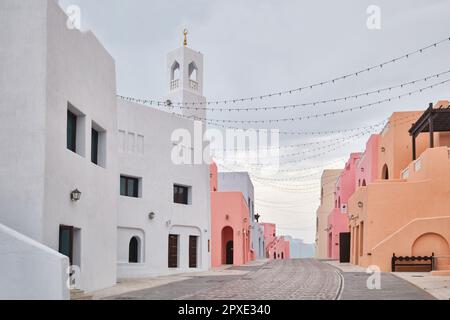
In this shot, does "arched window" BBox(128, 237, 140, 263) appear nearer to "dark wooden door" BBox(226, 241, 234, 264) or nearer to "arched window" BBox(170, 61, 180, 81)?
"arched window" BBox(170, 61, 180, 81)

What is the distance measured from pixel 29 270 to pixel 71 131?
5.23 metres

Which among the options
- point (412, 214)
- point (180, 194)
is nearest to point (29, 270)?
point (180, 194)

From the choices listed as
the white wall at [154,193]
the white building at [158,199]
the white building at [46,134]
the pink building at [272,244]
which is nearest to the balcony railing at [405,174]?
the white building at [158,199]

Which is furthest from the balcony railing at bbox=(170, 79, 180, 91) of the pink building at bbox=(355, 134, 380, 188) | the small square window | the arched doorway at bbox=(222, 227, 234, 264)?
the small square window

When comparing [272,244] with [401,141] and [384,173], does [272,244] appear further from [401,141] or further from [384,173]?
[401,141]

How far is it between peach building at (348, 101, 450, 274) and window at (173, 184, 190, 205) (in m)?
8.54

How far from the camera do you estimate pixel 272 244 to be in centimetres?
7338

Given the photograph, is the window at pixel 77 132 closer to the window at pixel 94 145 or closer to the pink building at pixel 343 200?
the window at pixel 94 145

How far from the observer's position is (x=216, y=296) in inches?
571

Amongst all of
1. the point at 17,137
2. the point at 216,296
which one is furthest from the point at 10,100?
the point at 216,296

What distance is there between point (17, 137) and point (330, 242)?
143ft

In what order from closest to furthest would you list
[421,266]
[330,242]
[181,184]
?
[421,266] < [181,184] < [330,242]

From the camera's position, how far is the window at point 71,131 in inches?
617
